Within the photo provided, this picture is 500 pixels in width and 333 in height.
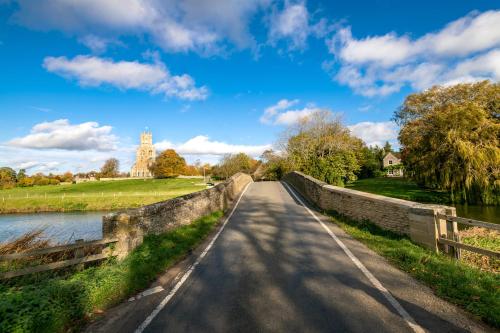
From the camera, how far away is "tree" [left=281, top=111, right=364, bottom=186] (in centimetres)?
3753

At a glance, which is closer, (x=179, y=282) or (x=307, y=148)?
(x=179, y=282)

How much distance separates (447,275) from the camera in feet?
19.2

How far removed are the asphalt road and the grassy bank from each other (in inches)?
43.1

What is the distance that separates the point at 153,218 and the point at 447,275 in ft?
26.5

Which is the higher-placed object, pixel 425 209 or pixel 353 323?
pixel 425 209

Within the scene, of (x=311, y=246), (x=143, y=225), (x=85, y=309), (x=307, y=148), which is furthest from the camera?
(x=307, y=148)

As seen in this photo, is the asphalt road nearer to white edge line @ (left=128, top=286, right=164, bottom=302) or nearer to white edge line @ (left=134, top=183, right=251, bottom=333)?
white edge line @ (left=134, top=183, right=251, bottom=333)

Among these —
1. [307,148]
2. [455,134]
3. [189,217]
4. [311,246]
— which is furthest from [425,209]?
A: [307,148]

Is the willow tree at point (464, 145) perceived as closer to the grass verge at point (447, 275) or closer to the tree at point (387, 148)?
the grass verge at point (447, 275)

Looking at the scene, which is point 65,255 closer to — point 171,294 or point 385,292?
point 171,294

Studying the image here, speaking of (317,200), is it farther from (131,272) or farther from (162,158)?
(162,158)

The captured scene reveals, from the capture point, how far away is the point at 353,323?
416cm

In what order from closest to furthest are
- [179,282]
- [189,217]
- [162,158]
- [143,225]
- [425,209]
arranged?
1. [179,282]
2. [425,209]
3. [143,225]
4. [189,217]
5. [162,158]

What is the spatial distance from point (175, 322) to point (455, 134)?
28.9 meters
